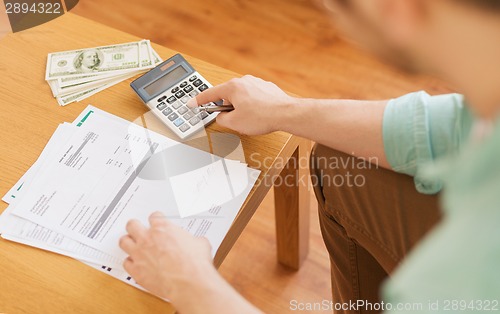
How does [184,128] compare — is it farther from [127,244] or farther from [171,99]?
[127,244]

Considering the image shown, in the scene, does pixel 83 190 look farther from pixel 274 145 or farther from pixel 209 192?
pixel 274 145

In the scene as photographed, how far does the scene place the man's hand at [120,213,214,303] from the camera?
79cm

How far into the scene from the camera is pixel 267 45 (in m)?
1.84

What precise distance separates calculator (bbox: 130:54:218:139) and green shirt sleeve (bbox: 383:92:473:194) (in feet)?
0.99

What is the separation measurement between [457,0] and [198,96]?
22.5 inches

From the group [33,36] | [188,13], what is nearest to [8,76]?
[33,36]

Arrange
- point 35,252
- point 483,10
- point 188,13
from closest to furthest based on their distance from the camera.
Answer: point 483,10, point 35,252, point 188,13

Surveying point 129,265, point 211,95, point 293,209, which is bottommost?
point 293,209

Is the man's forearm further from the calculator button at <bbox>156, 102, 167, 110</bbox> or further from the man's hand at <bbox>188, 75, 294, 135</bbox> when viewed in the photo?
the calculator button at <bbox>156, 102, 167, 110</bbox>

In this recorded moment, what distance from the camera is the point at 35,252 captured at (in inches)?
35.2

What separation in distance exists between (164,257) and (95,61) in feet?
1.51

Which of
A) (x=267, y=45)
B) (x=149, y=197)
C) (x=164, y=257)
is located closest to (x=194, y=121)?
(x=149, y=197)

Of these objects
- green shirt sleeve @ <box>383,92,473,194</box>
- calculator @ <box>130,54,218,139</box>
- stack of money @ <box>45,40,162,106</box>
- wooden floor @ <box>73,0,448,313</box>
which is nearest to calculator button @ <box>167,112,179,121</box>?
calculator @ <box>130,54,218,139</box>

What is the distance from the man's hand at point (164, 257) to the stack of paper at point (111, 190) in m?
0.04
